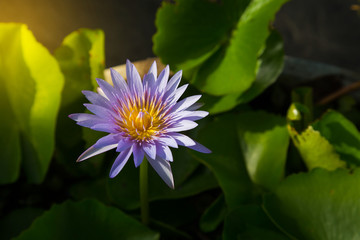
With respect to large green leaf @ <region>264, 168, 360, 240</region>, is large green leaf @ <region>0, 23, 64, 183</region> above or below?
above

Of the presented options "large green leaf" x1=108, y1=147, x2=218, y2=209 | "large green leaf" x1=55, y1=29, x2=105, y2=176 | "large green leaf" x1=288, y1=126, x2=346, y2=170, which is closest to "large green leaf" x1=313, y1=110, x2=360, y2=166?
"large green leaf" x1=288, y1=126, x2=346, y2=170

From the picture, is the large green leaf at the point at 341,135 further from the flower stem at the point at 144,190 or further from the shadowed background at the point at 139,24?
the shadowed background at the point at 139,24

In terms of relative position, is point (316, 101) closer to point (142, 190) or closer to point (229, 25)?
point (229, 25)

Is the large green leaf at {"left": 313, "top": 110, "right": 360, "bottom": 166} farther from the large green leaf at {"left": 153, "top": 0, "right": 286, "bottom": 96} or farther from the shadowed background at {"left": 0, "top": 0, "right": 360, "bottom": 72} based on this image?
the shadowed background at {"left": 0, "top": 0, "right": 360, "bottom": 72}

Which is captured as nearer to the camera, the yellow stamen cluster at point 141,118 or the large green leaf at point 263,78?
the yellow stamen cluster at point 141,118

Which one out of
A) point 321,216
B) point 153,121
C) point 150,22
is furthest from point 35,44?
point 150,22

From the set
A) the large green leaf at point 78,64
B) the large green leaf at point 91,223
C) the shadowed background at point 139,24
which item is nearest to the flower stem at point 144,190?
the large green leaf at point 91,223

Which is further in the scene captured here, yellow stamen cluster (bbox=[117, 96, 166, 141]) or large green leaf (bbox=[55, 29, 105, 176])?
large green leaf (bbox=[55, 29, 105, 176])
